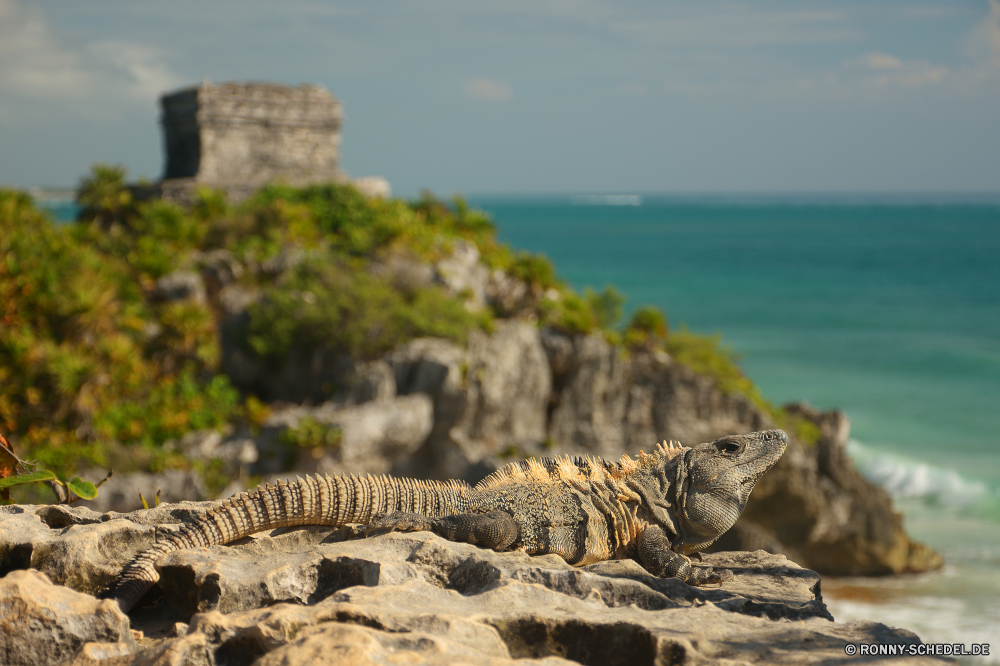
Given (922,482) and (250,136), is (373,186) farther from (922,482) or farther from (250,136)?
(922,482)

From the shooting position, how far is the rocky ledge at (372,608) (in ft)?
10.2

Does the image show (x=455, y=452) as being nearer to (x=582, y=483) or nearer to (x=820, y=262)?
(x=582, y=483)

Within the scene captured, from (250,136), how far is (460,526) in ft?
85.9

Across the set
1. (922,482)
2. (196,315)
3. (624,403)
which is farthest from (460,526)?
(922,482)

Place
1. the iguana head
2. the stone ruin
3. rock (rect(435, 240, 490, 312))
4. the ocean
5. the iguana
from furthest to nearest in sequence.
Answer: the stone ruin → the ocean → rock (rect(435, 240, 490, 312)) → the iguana head → the iguana

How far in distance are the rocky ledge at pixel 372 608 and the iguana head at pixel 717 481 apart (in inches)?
17.3

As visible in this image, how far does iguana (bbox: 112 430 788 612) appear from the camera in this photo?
4305mm

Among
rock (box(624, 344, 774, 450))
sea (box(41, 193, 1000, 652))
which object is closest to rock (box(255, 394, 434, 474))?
rock (box(624, 344, 774, 450))

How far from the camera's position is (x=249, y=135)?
91.7 ft

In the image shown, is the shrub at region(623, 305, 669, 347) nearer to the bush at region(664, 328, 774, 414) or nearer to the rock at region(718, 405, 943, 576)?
the bush at region(664, 328, 774, 414)

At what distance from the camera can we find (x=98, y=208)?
2533 centimetres

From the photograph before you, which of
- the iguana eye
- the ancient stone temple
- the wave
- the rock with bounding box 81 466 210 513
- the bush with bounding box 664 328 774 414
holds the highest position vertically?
the ancient stone temple

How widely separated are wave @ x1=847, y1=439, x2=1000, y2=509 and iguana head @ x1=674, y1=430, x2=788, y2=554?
2297cm

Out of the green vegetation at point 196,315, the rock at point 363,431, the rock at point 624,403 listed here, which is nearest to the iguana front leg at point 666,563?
Result: the rock at point 363,431
